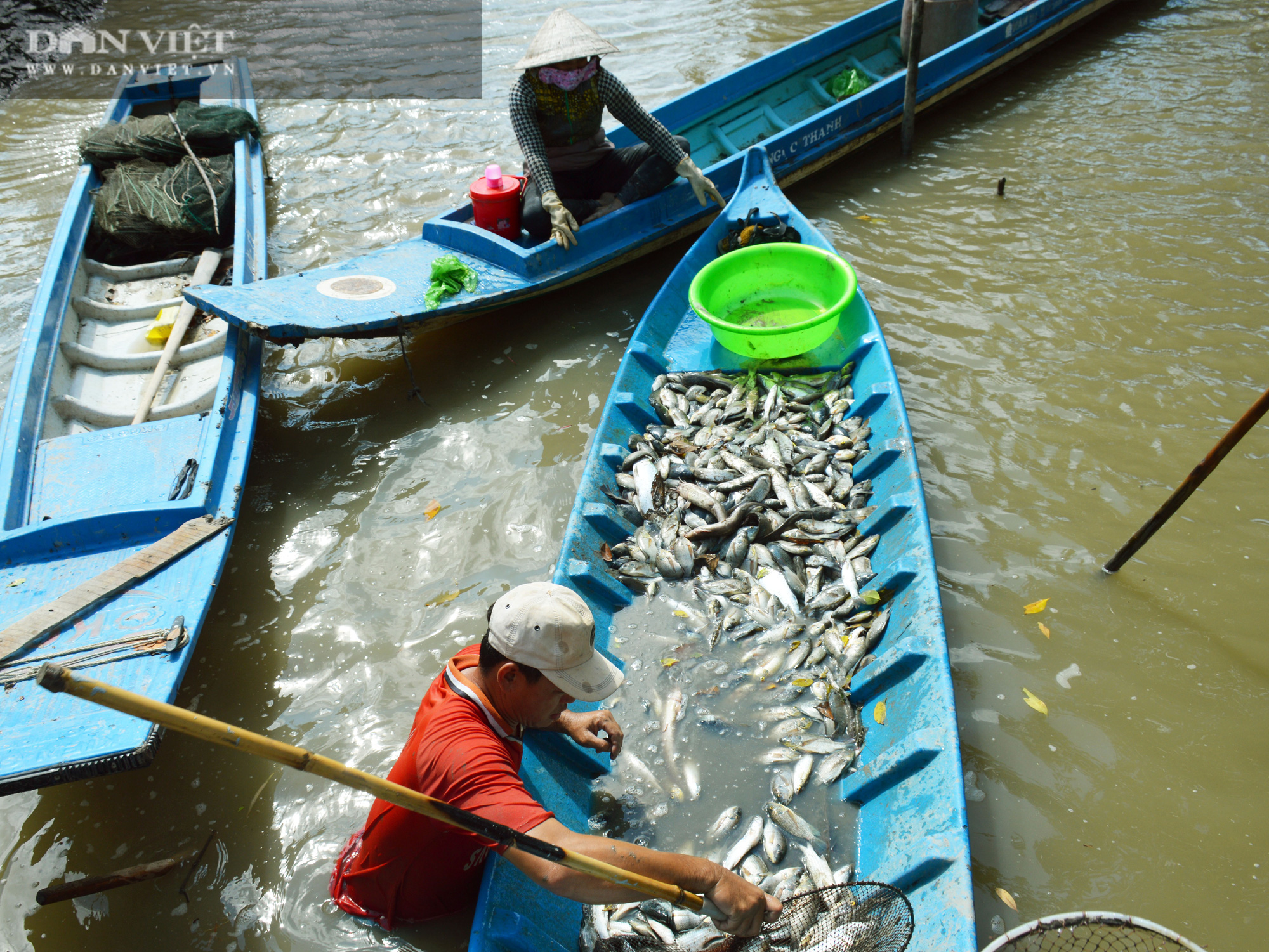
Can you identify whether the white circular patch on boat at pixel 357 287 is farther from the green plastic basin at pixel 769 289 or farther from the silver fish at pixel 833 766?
the silver fish at pixel 833 766

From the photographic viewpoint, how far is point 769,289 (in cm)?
604

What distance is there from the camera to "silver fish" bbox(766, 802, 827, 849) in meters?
3.02

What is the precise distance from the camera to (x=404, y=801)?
199cm

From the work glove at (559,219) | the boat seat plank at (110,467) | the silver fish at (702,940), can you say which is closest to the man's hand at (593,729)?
the silver fish at (702,940)

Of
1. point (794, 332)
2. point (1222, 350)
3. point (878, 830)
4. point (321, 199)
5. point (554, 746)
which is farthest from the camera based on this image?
point (321, 199)

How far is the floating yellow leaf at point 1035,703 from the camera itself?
3.70 meters

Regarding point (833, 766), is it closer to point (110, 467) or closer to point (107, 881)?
point (107, 881)

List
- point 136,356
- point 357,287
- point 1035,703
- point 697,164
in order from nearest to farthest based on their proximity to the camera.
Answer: point 1035,703 < point 136,356 < point 357,287 < point 697,164

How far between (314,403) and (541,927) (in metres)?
4.59

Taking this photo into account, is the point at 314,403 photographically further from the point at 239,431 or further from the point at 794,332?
the point at 794,332

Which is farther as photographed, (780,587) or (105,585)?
(780,587)

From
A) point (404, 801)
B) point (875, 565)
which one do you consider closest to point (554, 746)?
point (404, 801)

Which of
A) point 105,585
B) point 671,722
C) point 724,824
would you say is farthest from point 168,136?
point 724,824

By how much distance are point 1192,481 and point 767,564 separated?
7.07ft
